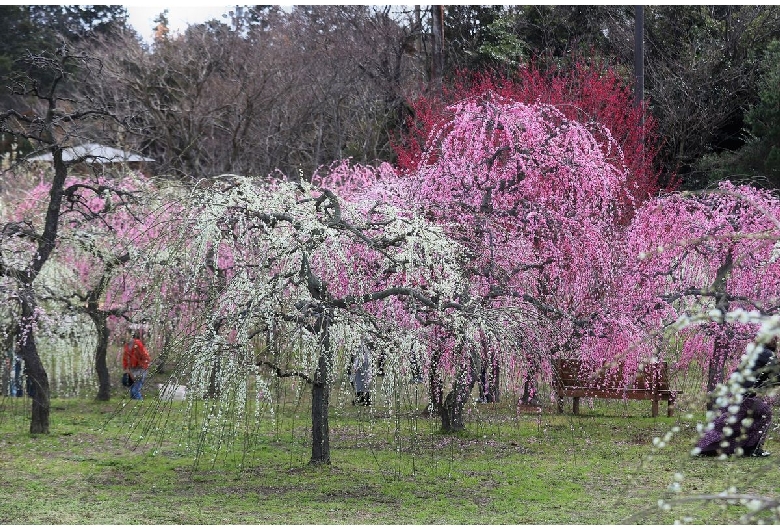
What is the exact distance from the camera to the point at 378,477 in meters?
6.94

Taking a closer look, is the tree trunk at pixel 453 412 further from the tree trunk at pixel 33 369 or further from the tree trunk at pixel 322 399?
the tree trunk at pixel 33 369

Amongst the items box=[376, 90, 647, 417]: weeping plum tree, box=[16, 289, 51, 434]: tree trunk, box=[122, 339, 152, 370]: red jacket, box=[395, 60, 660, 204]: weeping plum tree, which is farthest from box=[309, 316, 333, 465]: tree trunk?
box=[395, 60, 660, 204]: weeping plum tree

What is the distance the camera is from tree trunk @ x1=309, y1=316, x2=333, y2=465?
648 cm

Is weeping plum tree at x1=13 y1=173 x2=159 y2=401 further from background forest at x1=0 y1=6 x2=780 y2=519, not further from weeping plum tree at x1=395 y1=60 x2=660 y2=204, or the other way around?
weeping plum tree at x1=395 y1=60 x2=660 y2=204

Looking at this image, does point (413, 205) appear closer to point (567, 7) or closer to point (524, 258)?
point (524, 258)

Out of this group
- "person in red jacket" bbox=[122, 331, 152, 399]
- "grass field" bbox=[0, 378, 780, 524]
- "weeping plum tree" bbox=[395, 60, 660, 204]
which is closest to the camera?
"grass field" bbox=[0, 378, 780, 524]

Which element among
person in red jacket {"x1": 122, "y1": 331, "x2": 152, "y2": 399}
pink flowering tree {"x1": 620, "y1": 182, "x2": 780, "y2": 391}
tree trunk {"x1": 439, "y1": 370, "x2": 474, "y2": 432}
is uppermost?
pink flowering tree {"x1": 620, "y1": 182, "x2": 780, "y2": 391}

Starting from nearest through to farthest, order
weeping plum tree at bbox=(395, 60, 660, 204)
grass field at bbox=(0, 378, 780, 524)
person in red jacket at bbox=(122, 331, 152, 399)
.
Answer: grass field at bbox=(0, 378, 780, 524)
person in red jacket at bbox=(122, 331, 152, 399)
weeping plum tree at bbox=(395, 60, 660, 204)

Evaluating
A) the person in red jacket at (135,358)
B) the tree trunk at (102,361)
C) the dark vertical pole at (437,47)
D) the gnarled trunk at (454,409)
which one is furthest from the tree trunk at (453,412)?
the dark vertical pole at (437,47)

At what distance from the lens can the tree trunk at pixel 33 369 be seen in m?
8.60

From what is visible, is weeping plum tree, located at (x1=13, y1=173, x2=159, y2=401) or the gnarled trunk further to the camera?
weeping plum tree, located at (x1=13, y1=173, x2=159, y2=401)

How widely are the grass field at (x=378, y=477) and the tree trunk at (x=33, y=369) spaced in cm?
19

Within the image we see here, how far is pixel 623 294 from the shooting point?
9273 millimetres

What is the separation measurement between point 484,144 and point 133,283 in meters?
4.53
